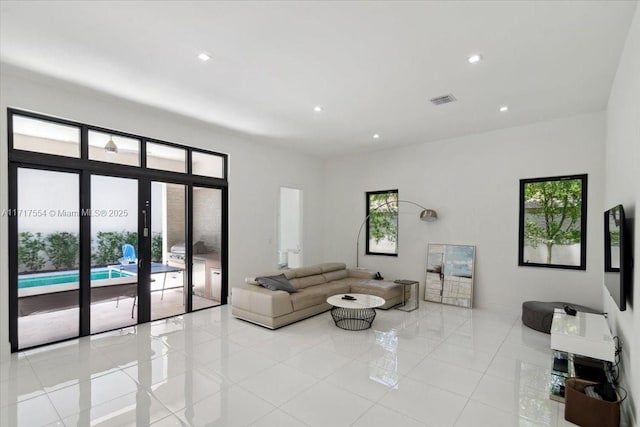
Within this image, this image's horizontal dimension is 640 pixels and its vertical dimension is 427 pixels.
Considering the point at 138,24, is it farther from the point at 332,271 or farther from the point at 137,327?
the point at 332,271

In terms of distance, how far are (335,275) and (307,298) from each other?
143cm

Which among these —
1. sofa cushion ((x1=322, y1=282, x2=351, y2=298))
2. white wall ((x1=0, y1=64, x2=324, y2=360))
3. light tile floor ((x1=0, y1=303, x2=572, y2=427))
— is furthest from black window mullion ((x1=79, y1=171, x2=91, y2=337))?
sofa cushion ((x1=322, y1=282, x2=351, y2=298))

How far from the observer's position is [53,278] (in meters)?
4.05


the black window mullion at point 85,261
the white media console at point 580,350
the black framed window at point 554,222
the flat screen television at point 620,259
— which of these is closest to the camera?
the flat screen television at point 620,259

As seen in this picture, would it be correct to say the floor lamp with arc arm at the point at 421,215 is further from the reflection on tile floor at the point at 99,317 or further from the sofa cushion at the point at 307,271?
the reflection on tile floor at the point at 99,317

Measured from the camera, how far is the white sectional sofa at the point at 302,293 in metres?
4.62

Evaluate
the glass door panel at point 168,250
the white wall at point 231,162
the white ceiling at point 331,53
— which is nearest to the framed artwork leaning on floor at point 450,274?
the white ceiling at point 331,53

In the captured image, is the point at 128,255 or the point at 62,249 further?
the point at 128,255

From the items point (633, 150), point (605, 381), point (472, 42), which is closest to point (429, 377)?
point (605, 381)

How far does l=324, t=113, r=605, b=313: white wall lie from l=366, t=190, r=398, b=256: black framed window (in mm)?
162

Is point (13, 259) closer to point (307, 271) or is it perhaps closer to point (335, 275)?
point (307, 271)

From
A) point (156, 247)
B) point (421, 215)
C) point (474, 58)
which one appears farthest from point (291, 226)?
point (474, 58)

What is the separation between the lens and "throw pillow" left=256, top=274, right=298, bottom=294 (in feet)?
16.3

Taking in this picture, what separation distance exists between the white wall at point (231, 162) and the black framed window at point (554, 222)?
4.39 meters
